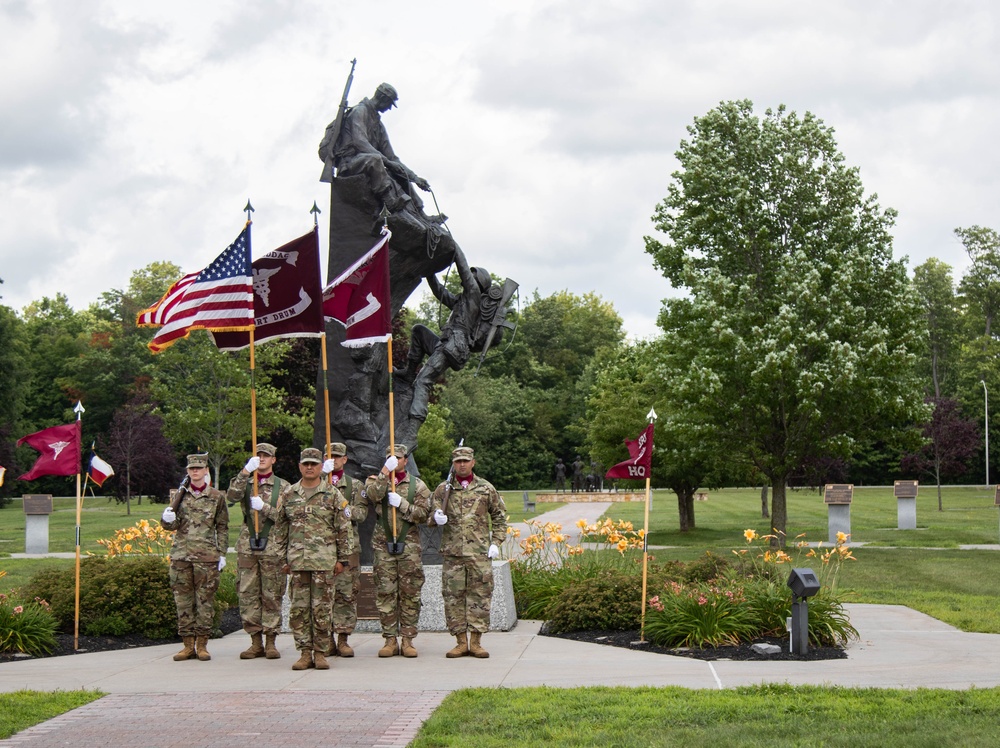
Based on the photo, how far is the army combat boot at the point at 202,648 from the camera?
39.0 ft

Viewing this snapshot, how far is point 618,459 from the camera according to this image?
111 feet

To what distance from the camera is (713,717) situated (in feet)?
28.2

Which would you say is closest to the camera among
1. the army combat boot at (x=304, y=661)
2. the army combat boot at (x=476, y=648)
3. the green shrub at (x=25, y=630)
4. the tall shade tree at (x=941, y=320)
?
the army combat boot at (x=304, y=661)

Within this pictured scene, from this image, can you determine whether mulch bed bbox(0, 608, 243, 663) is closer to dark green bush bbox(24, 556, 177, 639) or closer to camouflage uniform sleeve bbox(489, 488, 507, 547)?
dark green bush bbox(24, 556, 177, 639)

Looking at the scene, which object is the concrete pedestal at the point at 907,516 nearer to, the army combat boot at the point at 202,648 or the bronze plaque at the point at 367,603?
the bronze plaque at the point at 367,603

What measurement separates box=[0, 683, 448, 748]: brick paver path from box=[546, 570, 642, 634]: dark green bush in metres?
3.88

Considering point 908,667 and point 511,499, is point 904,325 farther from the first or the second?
point 511,499

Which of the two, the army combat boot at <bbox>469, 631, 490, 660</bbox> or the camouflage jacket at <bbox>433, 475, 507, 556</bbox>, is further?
the camouflage jacket at <bbox>433, 475, 507, 556</bbox>

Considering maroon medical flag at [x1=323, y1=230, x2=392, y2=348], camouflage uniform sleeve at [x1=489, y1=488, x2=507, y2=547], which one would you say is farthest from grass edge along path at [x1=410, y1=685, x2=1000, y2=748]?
maroon medical flag at [x1=323, y1=230, x2=392, y2=348]

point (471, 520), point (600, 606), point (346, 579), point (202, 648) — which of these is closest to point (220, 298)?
point (346, 579)

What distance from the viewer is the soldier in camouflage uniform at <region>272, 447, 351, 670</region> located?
1117 centimetres

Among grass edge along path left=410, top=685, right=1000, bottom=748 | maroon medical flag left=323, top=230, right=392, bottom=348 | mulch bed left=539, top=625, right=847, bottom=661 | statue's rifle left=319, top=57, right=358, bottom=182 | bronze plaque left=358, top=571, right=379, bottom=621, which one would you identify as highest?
statue's rifle left=319, top=57, right=358, bottom=182

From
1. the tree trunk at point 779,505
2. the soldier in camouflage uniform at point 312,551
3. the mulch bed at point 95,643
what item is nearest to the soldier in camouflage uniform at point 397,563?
the soldier in camouflage uniform at point 312,551

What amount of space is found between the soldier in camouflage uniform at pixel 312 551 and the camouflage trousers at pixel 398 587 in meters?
0.58
